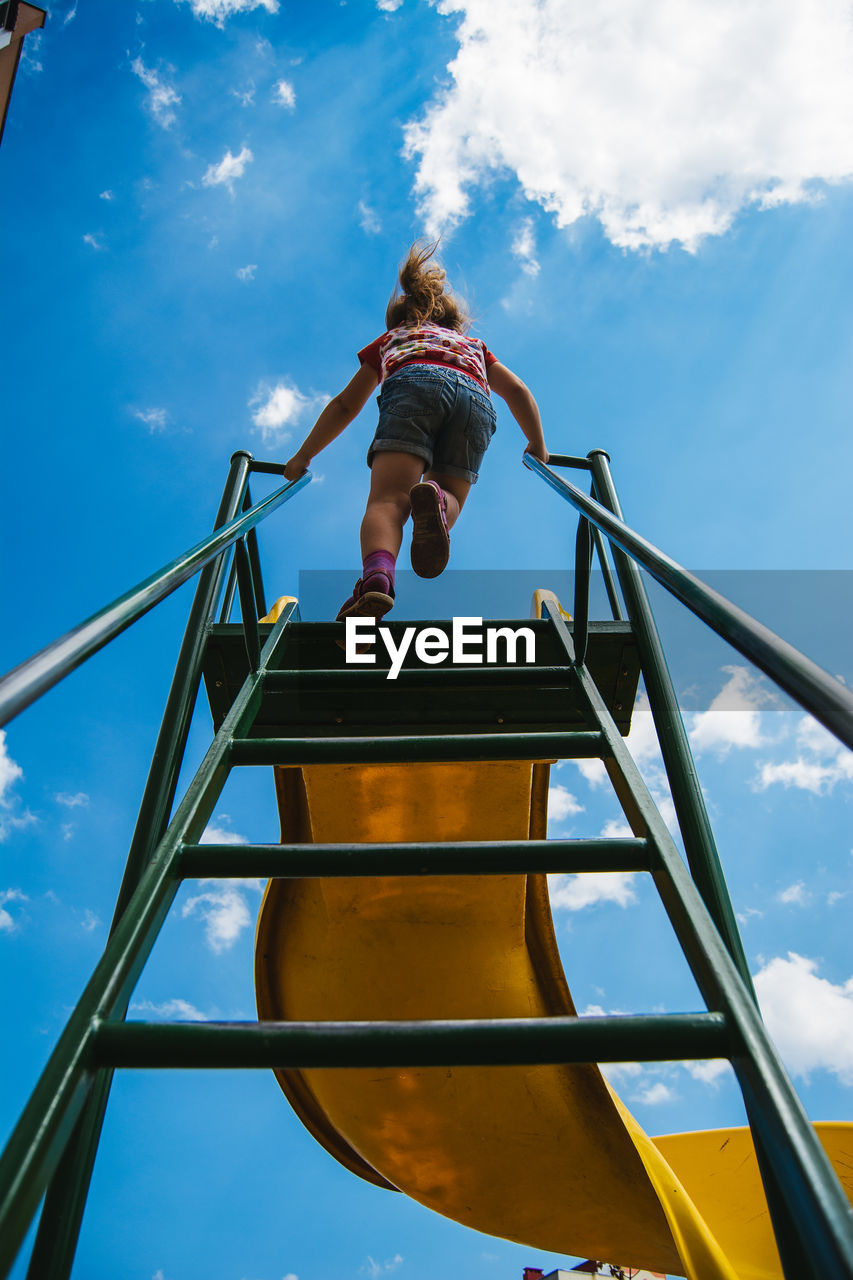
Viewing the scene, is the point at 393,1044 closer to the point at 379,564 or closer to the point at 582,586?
the point at 582,586

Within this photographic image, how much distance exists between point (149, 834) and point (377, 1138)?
143 centimetres

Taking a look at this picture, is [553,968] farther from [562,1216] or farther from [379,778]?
[379,778]

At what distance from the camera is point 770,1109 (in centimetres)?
84

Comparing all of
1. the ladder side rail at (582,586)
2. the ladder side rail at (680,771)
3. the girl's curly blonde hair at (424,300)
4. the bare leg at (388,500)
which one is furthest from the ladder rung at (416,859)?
the girl's curly blonde hair at (424,300)

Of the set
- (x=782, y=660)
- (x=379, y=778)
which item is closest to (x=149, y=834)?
(x=379, y=778)

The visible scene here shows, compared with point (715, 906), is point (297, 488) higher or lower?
higher

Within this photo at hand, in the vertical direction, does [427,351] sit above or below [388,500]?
above

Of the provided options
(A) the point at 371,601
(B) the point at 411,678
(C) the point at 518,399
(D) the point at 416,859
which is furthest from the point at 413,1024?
(C) the point at 518,399

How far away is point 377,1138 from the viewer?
90.1 inches

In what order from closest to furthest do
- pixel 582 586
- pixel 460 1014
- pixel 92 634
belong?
1. pixel 92 634
2. pixel 582 586
3. pixel 460 1014

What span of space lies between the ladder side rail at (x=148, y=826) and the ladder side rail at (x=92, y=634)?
0.89ft

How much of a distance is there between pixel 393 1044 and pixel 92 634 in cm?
63

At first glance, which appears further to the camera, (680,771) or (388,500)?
(388,500)

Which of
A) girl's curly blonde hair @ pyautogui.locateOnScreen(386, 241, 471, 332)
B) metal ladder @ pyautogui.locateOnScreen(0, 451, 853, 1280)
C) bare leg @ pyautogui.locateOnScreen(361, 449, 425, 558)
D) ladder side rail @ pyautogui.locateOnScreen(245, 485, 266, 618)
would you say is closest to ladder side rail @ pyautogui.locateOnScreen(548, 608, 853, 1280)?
metal ladder @ pyautogui.locateOnScreen(0, 451, 853, 1280)
